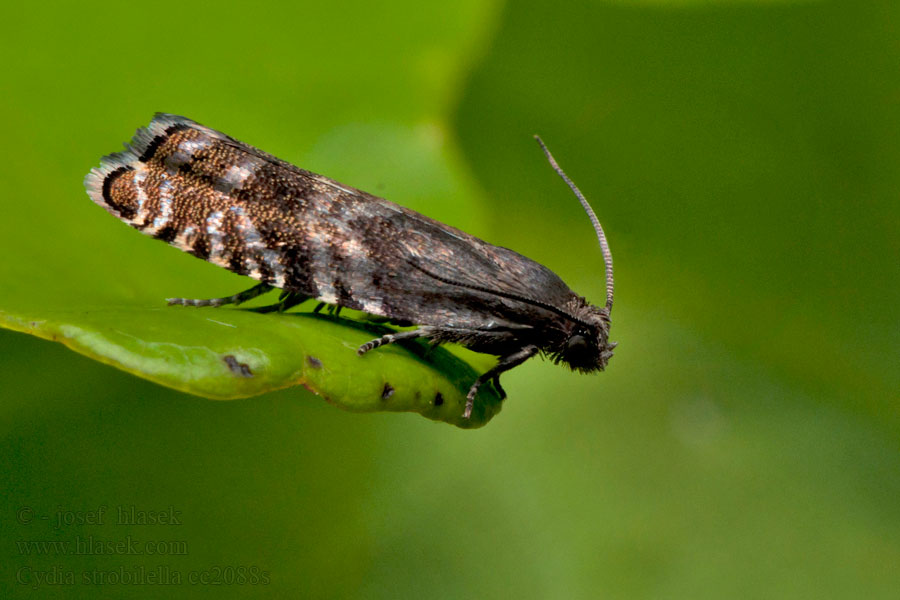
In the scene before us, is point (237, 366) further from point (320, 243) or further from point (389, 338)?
point (320, 243)

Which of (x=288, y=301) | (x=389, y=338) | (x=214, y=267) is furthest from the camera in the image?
(x=214, y=267)

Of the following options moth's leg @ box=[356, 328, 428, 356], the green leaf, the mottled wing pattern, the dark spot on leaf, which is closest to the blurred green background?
the green leaf

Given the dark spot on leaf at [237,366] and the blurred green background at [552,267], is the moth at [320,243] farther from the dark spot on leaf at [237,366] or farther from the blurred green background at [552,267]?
the dark spot on leaf at [237,366]

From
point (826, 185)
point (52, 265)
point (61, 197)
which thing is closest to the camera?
point (52, 265)

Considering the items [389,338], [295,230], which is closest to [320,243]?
[295,230]

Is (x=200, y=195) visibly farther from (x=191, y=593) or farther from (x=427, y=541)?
(x=427, y=541)

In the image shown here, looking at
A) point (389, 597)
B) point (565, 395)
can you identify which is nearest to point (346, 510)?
point (389, 597)

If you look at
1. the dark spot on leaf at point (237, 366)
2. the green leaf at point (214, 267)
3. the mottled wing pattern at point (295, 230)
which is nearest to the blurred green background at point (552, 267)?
the green leaf at point (214, 267)
